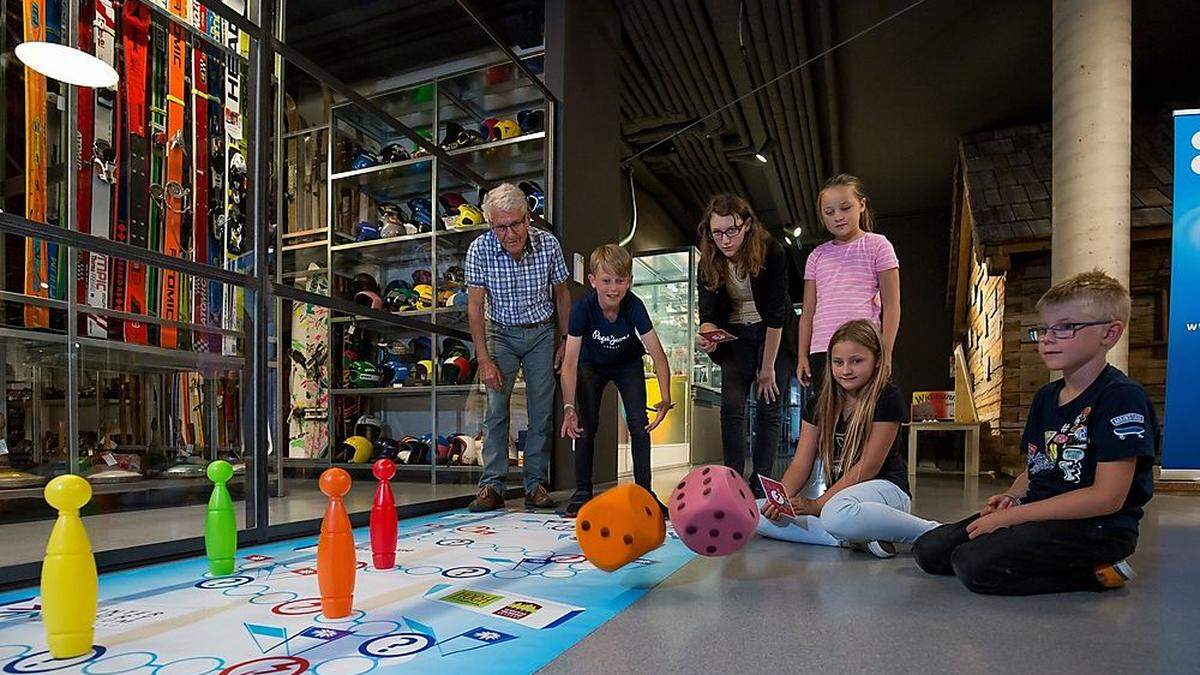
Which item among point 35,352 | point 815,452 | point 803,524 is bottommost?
point 803,524

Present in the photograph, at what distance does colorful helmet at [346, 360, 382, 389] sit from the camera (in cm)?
469

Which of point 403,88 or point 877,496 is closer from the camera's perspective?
point 877,496

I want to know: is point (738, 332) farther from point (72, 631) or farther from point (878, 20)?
point (878, 20)

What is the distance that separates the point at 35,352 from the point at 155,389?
59cm

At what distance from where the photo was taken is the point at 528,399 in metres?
3.77

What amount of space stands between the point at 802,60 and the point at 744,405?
172 inches

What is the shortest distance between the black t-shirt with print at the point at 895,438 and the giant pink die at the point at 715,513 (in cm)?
71

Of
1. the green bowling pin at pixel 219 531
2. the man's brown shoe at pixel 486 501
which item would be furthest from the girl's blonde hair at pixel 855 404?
the green bowling pin at pixel 219 531

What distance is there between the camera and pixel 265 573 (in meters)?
2.07

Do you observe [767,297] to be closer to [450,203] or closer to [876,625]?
[876,625]

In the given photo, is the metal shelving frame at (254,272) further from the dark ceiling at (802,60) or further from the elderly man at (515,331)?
the dark ceiling at (802,60)

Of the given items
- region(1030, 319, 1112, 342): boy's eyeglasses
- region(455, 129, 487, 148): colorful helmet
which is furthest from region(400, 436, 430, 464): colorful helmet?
region(1030, 319, 1112, 342): boy's eyeglasses

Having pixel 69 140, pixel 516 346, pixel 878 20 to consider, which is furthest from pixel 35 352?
pixel 878 20

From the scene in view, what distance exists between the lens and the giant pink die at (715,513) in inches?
76.3
